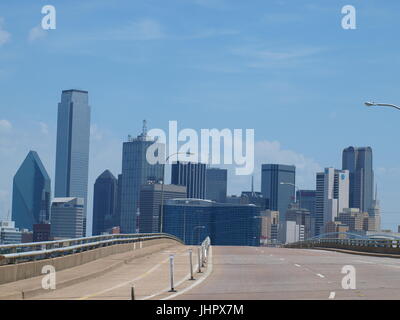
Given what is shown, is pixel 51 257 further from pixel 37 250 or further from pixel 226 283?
pixel 226 283

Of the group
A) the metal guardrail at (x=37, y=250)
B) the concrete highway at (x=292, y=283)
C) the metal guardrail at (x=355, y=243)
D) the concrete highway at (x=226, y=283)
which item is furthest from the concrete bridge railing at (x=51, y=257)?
the metal guardrail at (x=355, y=243)

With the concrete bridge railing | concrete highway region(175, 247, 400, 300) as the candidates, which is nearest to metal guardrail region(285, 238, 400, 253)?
the concrete bridge railing

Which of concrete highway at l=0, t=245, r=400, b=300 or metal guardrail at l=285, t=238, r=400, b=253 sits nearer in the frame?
concrete highway at l=0, t=245, r=400, b=300

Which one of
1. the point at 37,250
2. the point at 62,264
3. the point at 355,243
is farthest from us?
the point at 355,243

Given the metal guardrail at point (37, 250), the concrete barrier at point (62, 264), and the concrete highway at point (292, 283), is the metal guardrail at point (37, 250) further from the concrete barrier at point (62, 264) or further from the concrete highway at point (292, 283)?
the concrete highway at point (292, 283)

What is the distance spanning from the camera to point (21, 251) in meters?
27.6

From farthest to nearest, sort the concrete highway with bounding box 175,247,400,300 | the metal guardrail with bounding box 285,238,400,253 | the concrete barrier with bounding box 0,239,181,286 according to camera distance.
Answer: the metal guardrail with bounding box 285,238,400,253, the concrete barrier with bounding box 0,239,181,286, the concrete highway with bounding box 175,247,400,300

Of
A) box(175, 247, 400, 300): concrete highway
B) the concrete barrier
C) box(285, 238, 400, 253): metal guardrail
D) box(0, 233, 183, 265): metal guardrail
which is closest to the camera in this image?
box(175, 247, 400, 300): concrete highway

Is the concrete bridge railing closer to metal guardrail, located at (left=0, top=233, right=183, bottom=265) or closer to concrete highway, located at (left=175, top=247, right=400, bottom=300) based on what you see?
metal guardrail, located at (left=0, top=233, right=183, bottom=265)

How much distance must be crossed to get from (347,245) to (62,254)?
48.4 metres

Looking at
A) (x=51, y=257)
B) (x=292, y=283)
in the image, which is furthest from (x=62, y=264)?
(x=292, y=283)
